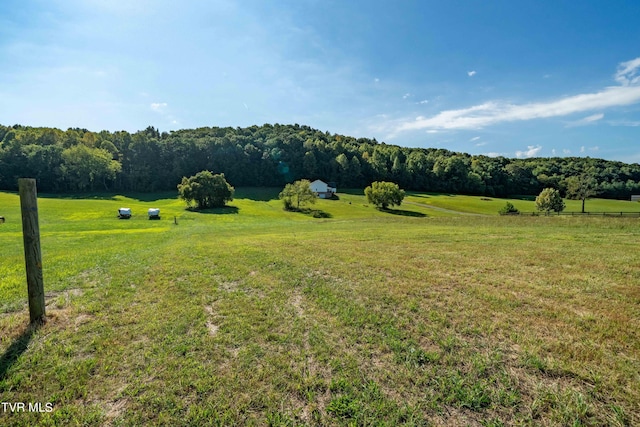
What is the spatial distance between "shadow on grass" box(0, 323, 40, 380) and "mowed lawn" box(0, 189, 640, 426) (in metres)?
0.03

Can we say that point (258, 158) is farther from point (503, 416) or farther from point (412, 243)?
point (503, 416)

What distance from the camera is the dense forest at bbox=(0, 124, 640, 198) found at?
7731 cm

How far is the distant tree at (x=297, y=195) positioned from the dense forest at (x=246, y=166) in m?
37.1

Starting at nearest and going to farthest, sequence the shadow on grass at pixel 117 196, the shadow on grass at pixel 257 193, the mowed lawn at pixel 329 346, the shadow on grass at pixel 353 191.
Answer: the mowed lawn at pixel 329 346
the shadow on grass at pixel 117 196
the shadow on grass at pixel 257 193
the shadow on grass at pixel 353 191

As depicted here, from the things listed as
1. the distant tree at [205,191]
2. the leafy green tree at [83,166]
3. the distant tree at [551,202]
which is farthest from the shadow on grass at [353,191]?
the leafy green tree at [83,166]

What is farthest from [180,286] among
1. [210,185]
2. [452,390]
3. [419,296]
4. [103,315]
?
[210,185]

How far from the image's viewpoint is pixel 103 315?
20.4 feet

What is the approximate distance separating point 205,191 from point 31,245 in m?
55.7

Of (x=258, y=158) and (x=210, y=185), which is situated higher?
(x=258, y=158)

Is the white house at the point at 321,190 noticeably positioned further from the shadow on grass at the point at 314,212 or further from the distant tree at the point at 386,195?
the shadow on grass at the point at 314,212

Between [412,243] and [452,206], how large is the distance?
63626 millimetres

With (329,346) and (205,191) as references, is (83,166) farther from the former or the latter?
(329,346)

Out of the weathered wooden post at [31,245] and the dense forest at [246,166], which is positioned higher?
the dense forest at [246,166]

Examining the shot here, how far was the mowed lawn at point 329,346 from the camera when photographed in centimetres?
363
